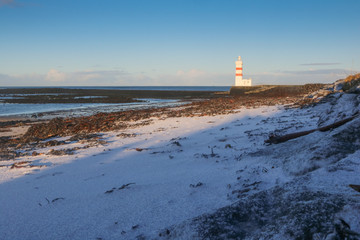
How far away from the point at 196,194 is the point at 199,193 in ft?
0.13

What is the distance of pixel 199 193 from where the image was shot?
8.93 feet

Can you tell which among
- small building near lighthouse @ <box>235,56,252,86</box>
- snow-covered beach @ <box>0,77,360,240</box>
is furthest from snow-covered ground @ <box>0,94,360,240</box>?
small building near lighthouse @ <box>235,56,252,86</box>

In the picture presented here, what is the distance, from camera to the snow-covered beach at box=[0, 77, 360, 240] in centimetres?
159

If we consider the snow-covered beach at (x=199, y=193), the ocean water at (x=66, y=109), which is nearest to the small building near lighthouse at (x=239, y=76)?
the ocean water at (x=66, y=109)

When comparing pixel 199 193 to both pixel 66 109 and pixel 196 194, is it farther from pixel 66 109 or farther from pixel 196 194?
pixel 66 109

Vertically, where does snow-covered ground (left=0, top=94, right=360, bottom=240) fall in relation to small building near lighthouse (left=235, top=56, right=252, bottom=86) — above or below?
below

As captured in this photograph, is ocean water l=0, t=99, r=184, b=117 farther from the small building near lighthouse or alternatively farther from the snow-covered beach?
the small building near lighthouse

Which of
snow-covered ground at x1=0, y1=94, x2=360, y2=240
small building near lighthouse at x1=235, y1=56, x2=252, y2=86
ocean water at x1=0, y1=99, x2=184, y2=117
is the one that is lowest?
ocean water at x1=0, y1=99, x2=184, y2=117

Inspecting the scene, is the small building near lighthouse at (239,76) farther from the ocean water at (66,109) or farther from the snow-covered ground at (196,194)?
the snow-covered ground at (196,194)

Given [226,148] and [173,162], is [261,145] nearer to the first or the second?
[226,148]

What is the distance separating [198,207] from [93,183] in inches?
71.4

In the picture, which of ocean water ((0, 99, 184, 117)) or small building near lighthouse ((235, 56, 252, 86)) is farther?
small building near lighthouse ((235, 56, 252, 86))

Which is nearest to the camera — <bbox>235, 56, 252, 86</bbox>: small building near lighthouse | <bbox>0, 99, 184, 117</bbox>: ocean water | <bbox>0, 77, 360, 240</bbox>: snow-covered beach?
<bbox>0, 77, 360, 240</bbox>: snow-covered beach

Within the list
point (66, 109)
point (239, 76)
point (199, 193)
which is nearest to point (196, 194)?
point (199, 193)
